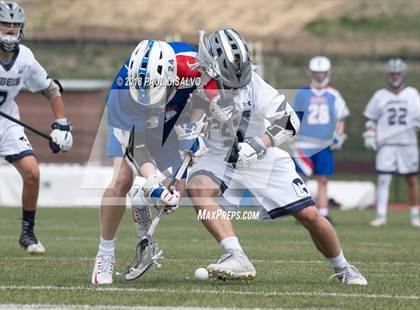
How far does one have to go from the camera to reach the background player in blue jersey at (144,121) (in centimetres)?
602

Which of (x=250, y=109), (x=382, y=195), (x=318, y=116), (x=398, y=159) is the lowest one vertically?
(x=382, y=195)

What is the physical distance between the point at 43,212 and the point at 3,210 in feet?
2.19

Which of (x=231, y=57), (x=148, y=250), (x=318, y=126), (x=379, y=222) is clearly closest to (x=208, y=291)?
(x=148, y=250)

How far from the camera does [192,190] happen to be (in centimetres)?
634

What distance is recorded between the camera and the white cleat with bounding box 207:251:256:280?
6250mm

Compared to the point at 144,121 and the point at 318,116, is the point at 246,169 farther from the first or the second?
the point at 318,116

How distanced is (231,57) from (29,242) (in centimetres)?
281

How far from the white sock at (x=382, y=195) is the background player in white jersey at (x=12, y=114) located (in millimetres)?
5472

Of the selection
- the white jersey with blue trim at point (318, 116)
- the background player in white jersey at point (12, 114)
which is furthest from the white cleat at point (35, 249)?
the white jersey with blue trim at point (318, 116)

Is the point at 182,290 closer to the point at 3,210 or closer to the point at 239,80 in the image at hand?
the point at 239,80

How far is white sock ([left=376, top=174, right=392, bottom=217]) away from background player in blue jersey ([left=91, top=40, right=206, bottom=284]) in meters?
6.68

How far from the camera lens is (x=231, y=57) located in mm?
6152

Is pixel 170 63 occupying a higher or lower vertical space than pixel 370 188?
higher

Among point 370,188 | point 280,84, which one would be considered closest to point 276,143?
point 370,188
